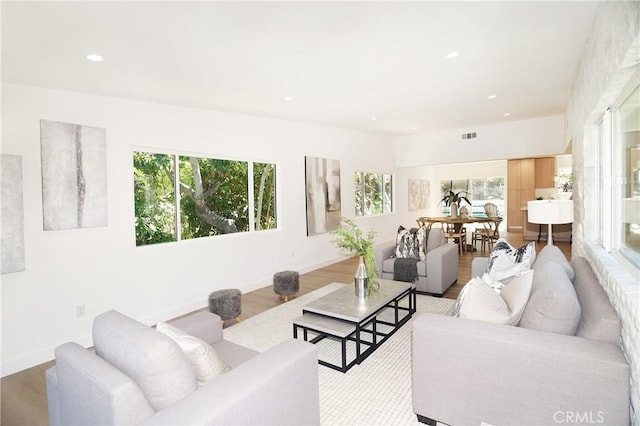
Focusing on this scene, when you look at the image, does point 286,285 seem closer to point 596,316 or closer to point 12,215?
point 12,215

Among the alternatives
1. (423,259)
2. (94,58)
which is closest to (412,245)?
(423,259)

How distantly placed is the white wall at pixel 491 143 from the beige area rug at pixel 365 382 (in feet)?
16.5

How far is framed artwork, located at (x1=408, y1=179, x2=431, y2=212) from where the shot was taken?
998 cm

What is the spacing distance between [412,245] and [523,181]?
721 centimetres

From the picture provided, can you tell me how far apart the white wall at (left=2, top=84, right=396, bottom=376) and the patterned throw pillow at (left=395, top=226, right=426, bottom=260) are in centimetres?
196

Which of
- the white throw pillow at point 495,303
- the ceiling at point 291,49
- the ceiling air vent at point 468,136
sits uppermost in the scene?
the ceiling air vent at point 468,136

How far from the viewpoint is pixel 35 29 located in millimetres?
2246

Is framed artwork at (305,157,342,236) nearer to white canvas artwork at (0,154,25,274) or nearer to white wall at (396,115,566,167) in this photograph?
white wall at (396,115,566,167)

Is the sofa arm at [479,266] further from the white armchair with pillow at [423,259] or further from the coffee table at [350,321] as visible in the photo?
the coffee table at [350,321]

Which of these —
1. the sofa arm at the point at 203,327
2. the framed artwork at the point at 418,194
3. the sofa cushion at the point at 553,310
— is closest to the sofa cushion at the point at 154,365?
the sofa arm at the point at 203,327

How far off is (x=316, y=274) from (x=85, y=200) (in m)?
3.73

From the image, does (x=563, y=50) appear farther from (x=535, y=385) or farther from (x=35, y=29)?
(x=35, y=29)

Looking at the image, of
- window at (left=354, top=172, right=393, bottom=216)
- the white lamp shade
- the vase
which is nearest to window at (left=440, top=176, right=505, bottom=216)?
window at (left=354, top=172, right=393, bottom=216)

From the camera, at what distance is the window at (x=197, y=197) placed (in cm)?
399
